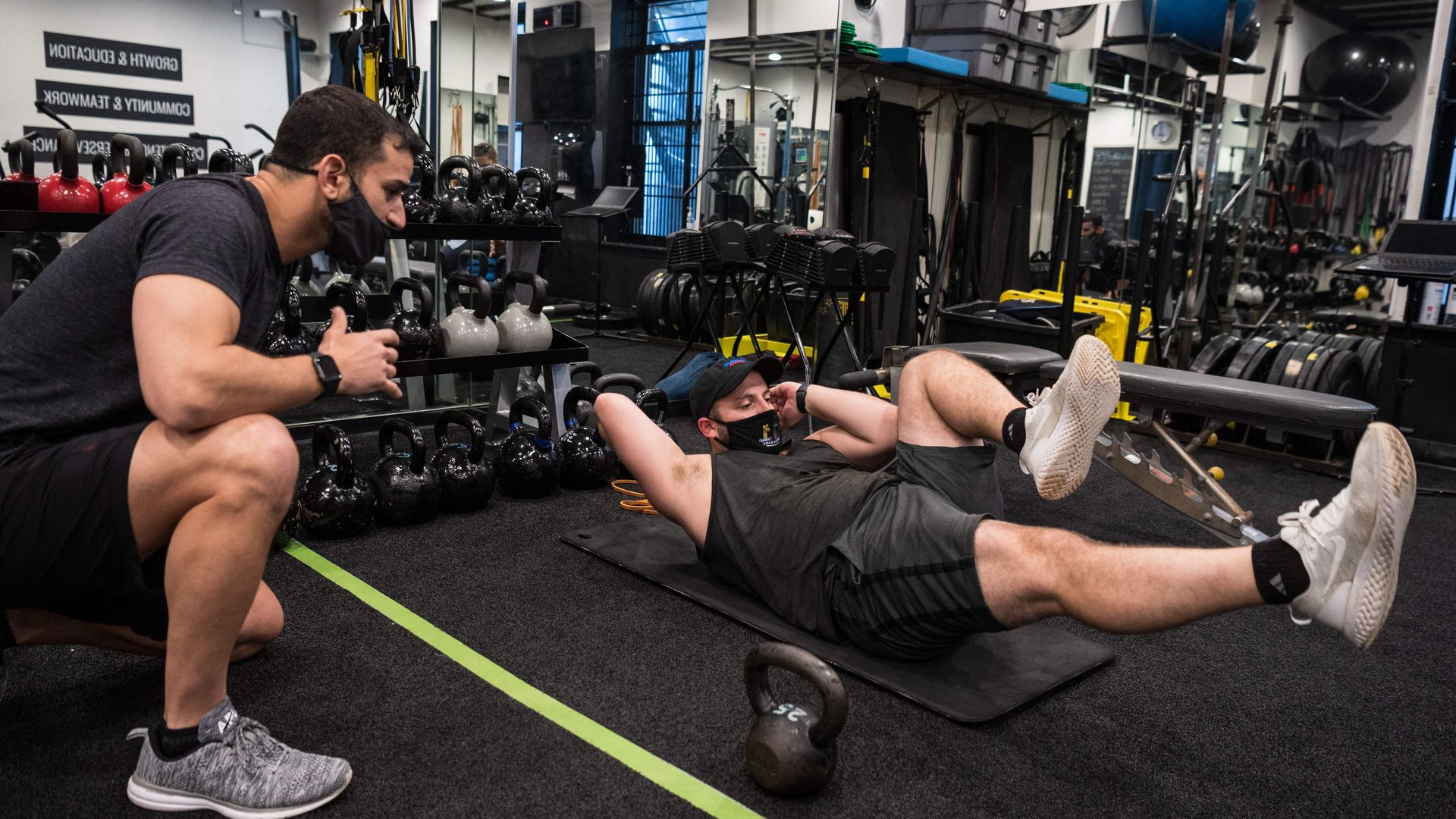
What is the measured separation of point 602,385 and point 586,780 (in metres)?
2.11

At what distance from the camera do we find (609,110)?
7.89 meters

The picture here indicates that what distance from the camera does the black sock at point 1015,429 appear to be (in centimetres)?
213

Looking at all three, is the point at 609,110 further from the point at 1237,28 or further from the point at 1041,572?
the point at 1041,572

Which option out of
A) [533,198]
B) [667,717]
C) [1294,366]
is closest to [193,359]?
[667,717]

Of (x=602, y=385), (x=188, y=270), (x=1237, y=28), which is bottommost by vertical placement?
(x=602, y=385)

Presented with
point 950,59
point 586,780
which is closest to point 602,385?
point 586,780

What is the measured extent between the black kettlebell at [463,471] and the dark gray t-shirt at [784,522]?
3.56ft

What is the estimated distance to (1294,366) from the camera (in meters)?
4.80

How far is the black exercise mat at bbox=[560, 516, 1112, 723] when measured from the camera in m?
2.10

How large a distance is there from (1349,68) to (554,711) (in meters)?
10.9

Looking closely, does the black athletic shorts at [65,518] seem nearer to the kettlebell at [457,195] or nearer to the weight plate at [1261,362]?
the kettlebell at [457,195]

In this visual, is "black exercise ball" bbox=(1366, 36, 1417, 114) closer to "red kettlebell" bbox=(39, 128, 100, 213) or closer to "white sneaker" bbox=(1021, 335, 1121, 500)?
"white sneaker" bbox=(1021, 335, 1121, 500)

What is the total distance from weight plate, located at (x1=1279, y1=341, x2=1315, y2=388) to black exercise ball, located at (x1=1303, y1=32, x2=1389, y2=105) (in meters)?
6.51

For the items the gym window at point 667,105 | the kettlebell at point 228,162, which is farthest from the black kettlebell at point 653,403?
the gym window at point 667,105
